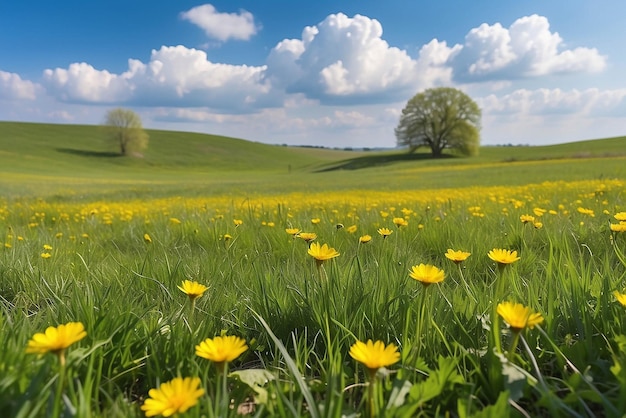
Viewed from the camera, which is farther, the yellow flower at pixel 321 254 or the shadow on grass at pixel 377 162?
the shadow on grass at pixel 377 162

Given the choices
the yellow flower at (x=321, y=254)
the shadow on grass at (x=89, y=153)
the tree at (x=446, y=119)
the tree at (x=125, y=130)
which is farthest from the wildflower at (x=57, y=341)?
the tree at (x=125, y=130)

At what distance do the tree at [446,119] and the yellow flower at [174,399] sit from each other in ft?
212

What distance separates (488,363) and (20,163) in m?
65.0

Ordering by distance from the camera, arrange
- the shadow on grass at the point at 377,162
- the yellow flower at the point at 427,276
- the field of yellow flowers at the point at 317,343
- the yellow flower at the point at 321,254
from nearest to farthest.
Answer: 1. the field of yellow flowers at the point at 317,343
2. the yellow flower at the point at 427,276
3. the yellow flower at the point at 321,254
4. the shadow on grass at the point at 377,162

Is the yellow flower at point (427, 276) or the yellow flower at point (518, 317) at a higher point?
the yellow flower at point (427, 276)

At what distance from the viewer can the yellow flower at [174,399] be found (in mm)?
820

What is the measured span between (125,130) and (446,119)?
191ft

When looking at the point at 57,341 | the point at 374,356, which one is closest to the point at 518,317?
the point at 374,356

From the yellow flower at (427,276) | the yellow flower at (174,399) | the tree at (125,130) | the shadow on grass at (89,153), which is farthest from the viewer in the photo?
the tree at (125,130)

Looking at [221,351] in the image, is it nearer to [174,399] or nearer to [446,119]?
[174,399]

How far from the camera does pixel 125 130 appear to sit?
75.6 meters

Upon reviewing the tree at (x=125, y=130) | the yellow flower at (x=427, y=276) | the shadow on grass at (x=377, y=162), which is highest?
the tree at (x=125, y=130)

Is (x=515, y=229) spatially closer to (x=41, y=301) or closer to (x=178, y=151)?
(x=41, y=301)

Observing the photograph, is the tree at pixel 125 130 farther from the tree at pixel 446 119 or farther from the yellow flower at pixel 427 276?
the yellow flower at pixel 427 276
